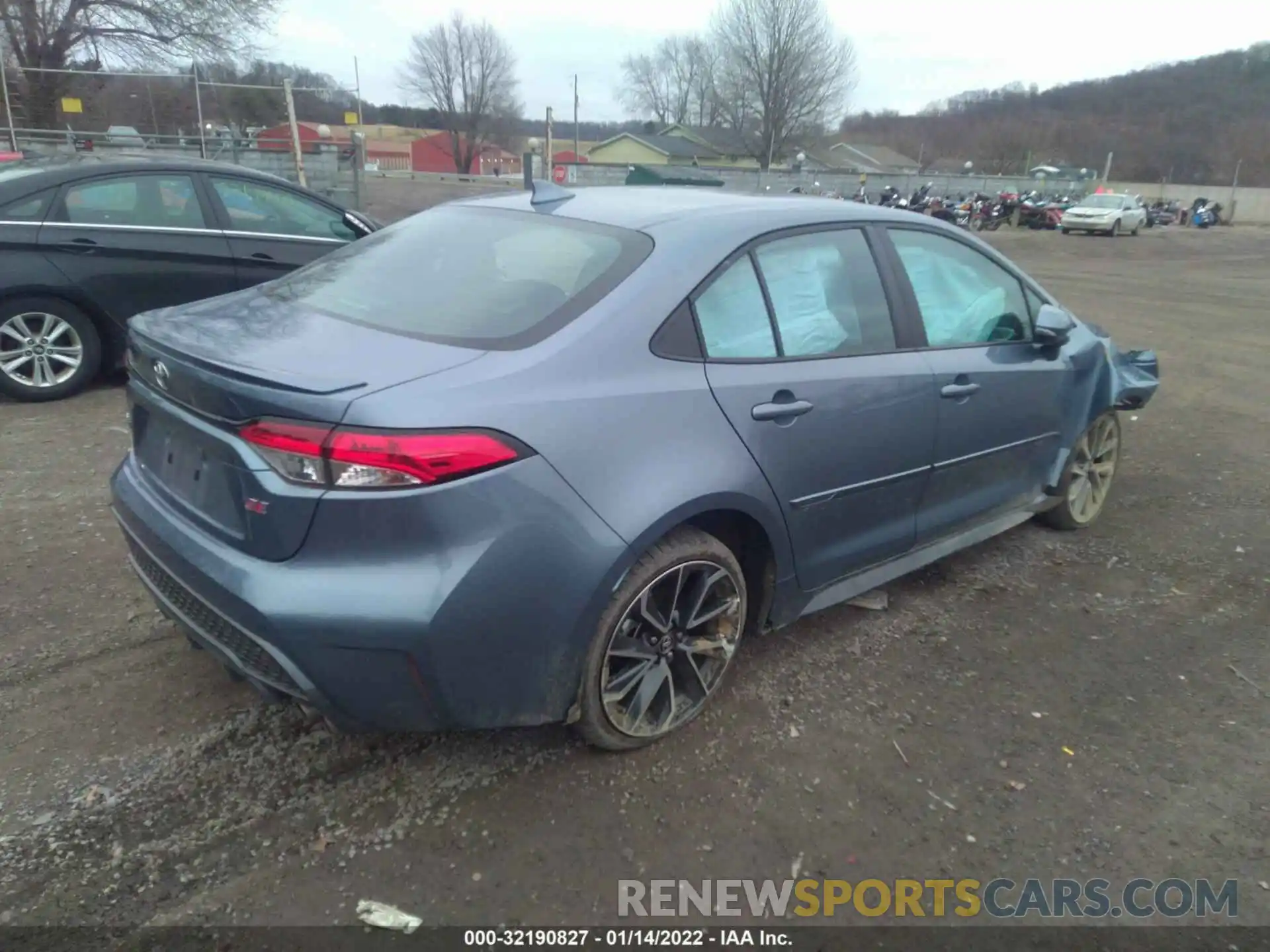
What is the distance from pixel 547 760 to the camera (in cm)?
276

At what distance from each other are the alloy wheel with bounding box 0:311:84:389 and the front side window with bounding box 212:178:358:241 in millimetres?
1298

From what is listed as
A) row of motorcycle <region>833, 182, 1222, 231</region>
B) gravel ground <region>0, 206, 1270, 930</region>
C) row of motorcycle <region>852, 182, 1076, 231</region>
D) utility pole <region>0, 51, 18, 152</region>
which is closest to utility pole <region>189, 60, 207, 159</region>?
utility pole <region>0, 51, 18, 152</region>

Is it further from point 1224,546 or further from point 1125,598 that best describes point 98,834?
point 1224,546

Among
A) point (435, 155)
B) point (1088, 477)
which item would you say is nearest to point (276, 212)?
point (1088, 477)

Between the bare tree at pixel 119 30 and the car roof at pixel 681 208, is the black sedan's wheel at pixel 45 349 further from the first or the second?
the bare tree at pixel 119 30

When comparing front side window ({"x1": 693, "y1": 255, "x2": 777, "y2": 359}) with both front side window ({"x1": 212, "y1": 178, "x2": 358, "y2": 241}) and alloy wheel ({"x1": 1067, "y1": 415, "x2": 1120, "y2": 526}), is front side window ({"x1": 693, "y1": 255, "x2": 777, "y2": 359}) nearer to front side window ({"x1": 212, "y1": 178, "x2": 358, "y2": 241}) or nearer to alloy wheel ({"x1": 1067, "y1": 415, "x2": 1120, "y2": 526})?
alloy wheel ({"x1": 1067, "y1": 415, "x2": 1120, "y2": 526})

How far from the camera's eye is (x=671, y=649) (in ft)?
9.10

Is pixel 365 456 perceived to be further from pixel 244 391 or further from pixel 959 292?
pixel 959 292

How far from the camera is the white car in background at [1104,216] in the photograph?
98.9ft

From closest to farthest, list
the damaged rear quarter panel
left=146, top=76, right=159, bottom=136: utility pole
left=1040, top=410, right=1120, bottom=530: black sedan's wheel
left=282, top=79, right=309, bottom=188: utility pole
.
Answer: the damaged rear quarter panel → left=1040, top=410, right=1120, bottom=530: black sedan's wheel → left=282, top=79, right=309, bottom=188: utility pole → left=146, top=76, right=159, bottom=136: utility pole

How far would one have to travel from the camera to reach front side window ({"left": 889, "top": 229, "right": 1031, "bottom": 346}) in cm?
348

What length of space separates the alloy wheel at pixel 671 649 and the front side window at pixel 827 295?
2.69 feet

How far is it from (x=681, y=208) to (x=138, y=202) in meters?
4.67

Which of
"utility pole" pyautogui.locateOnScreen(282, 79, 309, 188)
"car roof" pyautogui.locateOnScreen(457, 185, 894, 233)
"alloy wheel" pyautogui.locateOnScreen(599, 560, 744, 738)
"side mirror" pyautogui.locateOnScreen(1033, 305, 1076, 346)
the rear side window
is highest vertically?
"utility pole" pyautogui.locateOnScreen(282, 79, 309, 188)
